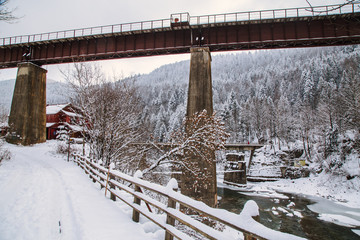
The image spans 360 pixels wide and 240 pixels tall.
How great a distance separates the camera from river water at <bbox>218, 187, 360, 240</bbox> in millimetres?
14158

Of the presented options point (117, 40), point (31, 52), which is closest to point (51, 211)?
point (117, 40)

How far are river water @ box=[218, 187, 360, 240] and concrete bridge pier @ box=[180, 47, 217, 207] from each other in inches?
251

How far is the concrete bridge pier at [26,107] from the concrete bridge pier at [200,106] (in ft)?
64.1

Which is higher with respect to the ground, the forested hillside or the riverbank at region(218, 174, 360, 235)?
the forested hillside

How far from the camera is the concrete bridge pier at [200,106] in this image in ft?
43.4

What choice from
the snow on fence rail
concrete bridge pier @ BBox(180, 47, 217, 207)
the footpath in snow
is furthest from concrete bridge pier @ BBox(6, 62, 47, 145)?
the snow on fence rail

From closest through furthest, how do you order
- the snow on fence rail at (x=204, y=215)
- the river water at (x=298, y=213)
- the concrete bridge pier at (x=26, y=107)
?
the snow on fence rail at (x=204, y=215) → the river water at (x=298, y=213) → the concrete bridge pier at (x=26, y=107)

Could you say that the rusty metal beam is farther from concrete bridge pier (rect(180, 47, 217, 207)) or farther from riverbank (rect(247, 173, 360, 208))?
riverbank (rect(247, 173, 360, 208))

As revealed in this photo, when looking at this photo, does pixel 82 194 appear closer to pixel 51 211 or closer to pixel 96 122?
pixel 51 211

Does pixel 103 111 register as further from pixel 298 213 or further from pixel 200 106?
pixel 298 213

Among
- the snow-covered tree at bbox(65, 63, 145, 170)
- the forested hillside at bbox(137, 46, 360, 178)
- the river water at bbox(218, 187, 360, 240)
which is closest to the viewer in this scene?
the snow-covered tree at bbox(65, 63, 145, 170)

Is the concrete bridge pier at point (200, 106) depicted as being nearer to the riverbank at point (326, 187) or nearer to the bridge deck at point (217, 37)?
the bridge deck at point (217, 37)

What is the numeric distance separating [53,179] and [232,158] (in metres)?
24.9

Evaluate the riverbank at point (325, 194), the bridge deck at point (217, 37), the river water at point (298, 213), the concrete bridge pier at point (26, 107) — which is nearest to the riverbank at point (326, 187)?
the riverbank at point (325, 194)
